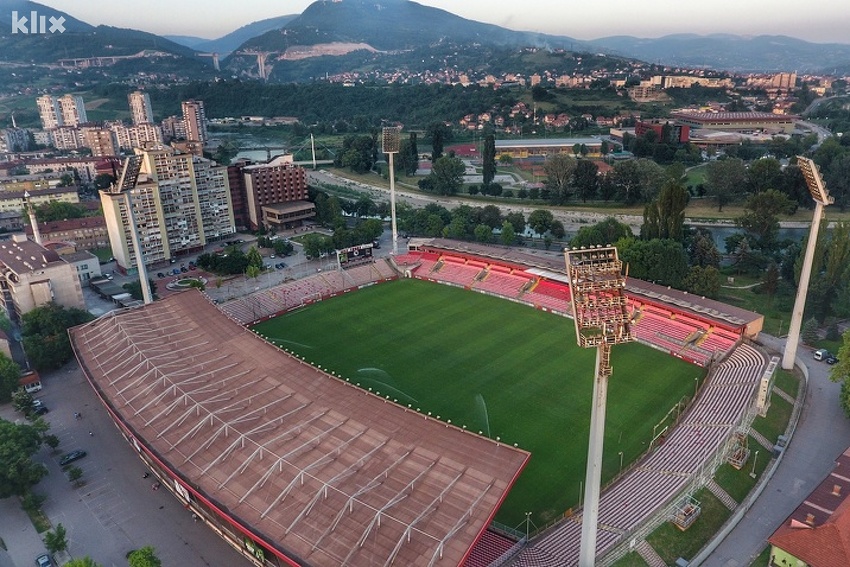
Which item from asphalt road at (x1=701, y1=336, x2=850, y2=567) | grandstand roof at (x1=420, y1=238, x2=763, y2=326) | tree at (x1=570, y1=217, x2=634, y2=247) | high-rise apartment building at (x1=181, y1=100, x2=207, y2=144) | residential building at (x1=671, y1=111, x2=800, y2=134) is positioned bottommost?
asphalt road at (x1=701, y1=336, x2=850, y2=567)

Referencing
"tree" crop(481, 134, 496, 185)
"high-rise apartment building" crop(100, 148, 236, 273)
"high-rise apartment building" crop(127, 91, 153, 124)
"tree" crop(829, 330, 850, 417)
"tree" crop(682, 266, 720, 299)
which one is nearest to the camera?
"tree" crop(829, 330, 850, 417)

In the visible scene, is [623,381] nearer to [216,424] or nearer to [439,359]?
[439,359]

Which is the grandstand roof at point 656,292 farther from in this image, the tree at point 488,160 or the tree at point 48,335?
the tree at point 48,335

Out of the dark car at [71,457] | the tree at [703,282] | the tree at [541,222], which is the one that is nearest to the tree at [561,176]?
the tree at [541,222]

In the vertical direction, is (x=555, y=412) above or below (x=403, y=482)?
below

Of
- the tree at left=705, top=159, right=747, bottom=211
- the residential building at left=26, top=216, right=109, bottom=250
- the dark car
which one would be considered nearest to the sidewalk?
the dark car

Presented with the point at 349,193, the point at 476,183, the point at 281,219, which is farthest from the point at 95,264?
the point at 476,183

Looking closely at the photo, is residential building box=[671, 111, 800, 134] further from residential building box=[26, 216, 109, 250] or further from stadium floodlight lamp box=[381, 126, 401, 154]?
residential building box=[26, 216, 109, 250]
